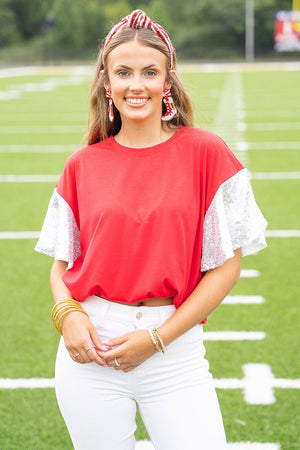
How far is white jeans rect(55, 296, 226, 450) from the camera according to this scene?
6.23 feet

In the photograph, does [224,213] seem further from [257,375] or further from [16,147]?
[16,147]

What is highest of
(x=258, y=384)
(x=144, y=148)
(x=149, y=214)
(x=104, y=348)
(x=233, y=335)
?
(x=144, y=148)

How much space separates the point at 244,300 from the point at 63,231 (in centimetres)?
297

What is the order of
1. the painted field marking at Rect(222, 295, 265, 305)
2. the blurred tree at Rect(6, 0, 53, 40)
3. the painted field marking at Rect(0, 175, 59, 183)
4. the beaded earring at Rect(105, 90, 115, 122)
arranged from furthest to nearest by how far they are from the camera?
the blurred tree at Rect(6, 0, 53, 40), the painted field marking at Rect(0, 175, 59, 183), the painted field marking at Rect(222, 295, 265, 305), the beaded earring at Rect(105, 90, 115, 122)

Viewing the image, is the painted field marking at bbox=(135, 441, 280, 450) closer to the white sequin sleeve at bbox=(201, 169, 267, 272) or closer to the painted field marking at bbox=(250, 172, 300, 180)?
the white sequin sleeve at bbox=(201, 169, 267, 272)

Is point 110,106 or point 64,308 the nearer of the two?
point 64,308

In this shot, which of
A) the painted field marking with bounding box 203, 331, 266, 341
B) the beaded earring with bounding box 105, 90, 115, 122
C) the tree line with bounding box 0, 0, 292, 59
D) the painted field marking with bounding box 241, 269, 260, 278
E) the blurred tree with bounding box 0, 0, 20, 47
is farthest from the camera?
the blurred tree with bounding box 0, 0, 20, 47

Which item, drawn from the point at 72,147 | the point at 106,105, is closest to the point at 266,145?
the point at 72,147

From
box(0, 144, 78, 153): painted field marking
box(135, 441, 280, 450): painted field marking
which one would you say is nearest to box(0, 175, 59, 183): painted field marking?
box(0, 144, 78, 153): painted field marking

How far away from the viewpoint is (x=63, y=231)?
2074 mm

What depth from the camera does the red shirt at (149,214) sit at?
6.27ft

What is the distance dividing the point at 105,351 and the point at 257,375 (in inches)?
78.5

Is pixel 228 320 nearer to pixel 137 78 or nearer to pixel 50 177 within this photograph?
pixel 137 78

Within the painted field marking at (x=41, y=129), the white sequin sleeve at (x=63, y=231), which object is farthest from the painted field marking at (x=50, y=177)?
the white sequin sleeve at (x=63, y=231)
